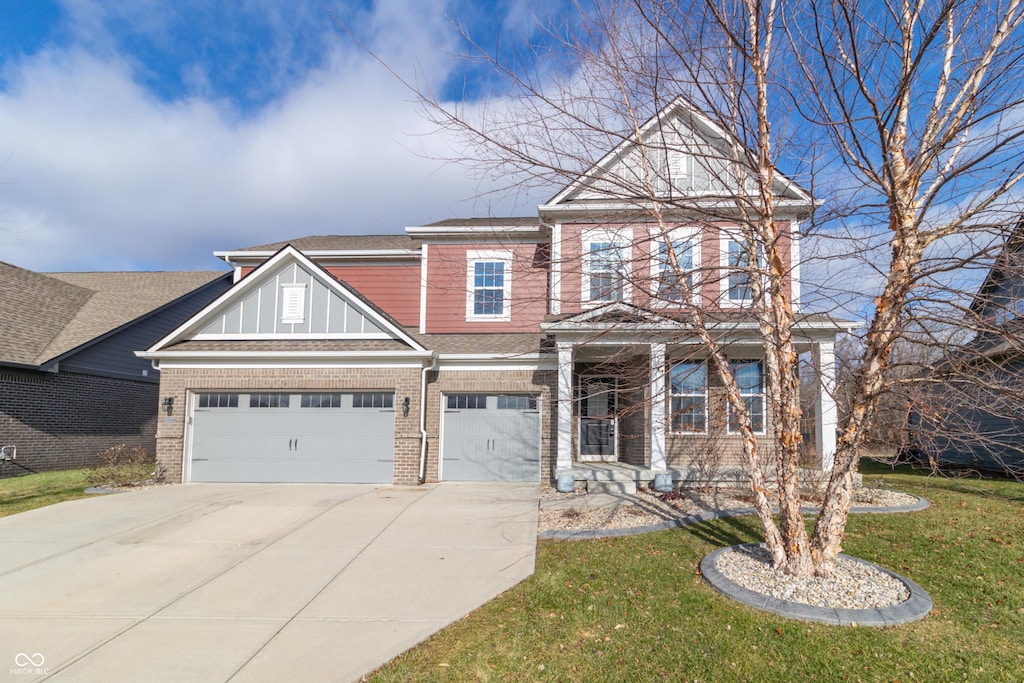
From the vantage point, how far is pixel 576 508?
31.4ft

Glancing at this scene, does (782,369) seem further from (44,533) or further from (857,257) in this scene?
(44,533)

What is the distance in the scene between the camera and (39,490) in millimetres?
11703

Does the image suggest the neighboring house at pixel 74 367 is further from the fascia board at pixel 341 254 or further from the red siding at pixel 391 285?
the red siding at pixel 391 285

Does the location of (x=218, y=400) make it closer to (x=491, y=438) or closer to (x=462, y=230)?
(x=491, y=438)

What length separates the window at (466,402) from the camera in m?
13.1

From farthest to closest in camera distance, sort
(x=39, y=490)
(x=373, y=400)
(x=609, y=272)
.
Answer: (x=373, y=400), (x=39, y=490), (x=609, y=272)

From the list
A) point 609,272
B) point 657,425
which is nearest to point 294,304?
point 609,272

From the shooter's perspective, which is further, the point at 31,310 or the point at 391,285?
the point at 31,310

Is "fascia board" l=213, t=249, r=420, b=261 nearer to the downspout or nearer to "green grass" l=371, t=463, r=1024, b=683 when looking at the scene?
the downspout

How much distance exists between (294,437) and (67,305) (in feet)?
37.1

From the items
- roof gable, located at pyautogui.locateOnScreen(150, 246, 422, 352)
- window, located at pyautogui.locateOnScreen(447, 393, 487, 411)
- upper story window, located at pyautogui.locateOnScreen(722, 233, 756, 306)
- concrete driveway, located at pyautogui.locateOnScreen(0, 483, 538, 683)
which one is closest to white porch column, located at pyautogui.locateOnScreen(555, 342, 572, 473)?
concrete driveway, located at pyautogui.locateOnScreen(0, 483, 538, 683)

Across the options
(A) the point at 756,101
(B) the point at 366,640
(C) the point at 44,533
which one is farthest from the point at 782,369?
(C) the point at 44,533

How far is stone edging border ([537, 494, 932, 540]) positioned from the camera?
25.6ft

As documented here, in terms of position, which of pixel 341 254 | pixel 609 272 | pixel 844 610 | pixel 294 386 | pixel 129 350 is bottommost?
pixel 844 610
